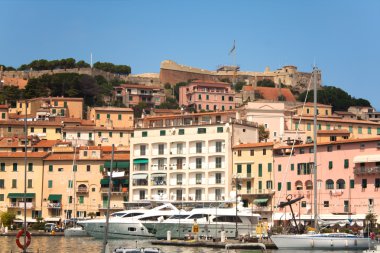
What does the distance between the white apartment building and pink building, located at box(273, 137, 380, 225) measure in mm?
6560

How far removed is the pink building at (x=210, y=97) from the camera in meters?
139

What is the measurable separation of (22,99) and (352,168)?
69.1 metres

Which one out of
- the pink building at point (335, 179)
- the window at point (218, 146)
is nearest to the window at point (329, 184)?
the pink building at point (335, 179)

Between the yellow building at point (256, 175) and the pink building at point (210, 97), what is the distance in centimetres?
5456

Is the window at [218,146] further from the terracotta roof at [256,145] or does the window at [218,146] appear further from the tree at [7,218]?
the tree at [7,218]

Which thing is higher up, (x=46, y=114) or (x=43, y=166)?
(x=46, y=114)

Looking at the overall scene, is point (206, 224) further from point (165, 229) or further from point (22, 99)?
point (22, 99)

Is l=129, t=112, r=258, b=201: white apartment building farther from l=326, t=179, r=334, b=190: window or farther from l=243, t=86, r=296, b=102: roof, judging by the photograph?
l=243, t=86, r=296, b=102: roof

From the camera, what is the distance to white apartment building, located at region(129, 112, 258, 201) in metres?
85.2

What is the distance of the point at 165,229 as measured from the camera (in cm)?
6875

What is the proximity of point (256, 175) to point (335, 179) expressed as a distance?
9280mm

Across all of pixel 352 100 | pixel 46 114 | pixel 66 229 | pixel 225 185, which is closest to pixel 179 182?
pixel 225 185

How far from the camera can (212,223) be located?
218 feet

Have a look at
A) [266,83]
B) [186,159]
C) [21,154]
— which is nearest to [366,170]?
[186,159]
